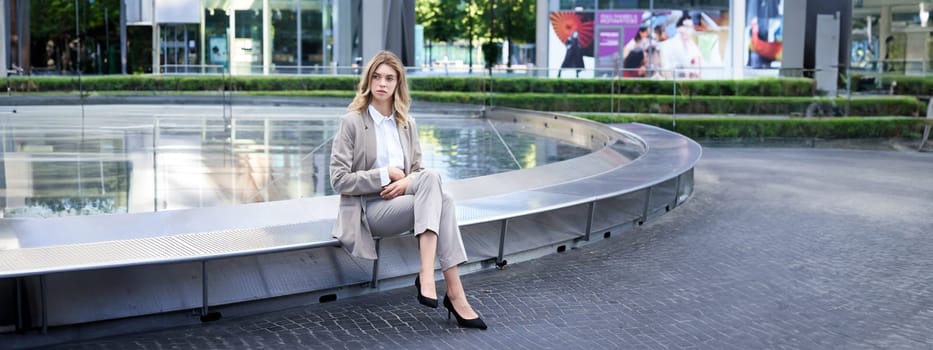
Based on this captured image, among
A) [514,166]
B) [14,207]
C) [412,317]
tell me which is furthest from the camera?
[514,166]

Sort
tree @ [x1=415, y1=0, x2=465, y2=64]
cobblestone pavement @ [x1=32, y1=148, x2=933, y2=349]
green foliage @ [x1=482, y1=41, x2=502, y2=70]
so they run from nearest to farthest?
1. cobblestone pavement @ [x1=32, y1=148, x2=933, y2=349]
2. green foliage @ [x1=482, y1=41, x2=502, y2=70]
3. tree @ [x1=415, y1=0, x2=465, y2=64]

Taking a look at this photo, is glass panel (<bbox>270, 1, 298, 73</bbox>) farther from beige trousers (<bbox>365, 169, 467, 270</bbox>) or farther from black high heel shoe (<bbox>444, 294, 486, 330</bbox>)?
black high heel shoe (<bbox>444, 294, 486, 330</bbox>)

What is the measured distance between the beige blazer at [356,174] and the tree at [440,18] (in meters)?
57.3

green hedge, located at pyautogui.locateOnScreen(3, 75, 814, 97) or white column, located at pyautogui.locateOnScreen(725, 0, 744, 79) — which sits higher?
white column, located at pyautogui.locateOnScreen(725, 0, 744, 79)

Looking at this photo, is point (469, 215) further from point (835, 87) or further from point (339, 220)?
point (835, 87)

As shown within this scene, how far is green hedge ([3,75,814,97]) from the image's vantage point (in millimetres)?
22641

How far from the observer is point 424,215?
5961 millimetres

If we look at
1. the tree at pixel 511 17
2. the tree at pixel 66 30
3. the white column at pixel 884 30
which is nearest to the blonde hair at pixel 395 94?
the white column at pixel 884 30

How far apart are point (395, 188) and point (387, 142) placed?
0.35 meters

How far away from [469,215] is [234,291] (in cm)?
166

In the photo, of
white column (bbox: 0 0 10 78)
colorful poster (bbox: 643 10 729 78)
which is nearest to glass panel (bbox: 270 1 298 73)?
white column (bbox: 0 0 10 78)

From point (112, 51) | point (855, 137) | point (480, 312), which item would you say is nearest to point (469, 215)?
point (480, 312)

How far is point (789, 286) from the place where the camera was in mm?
7117

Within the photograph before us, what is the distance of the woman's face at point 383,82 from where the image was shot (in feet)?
20.6
